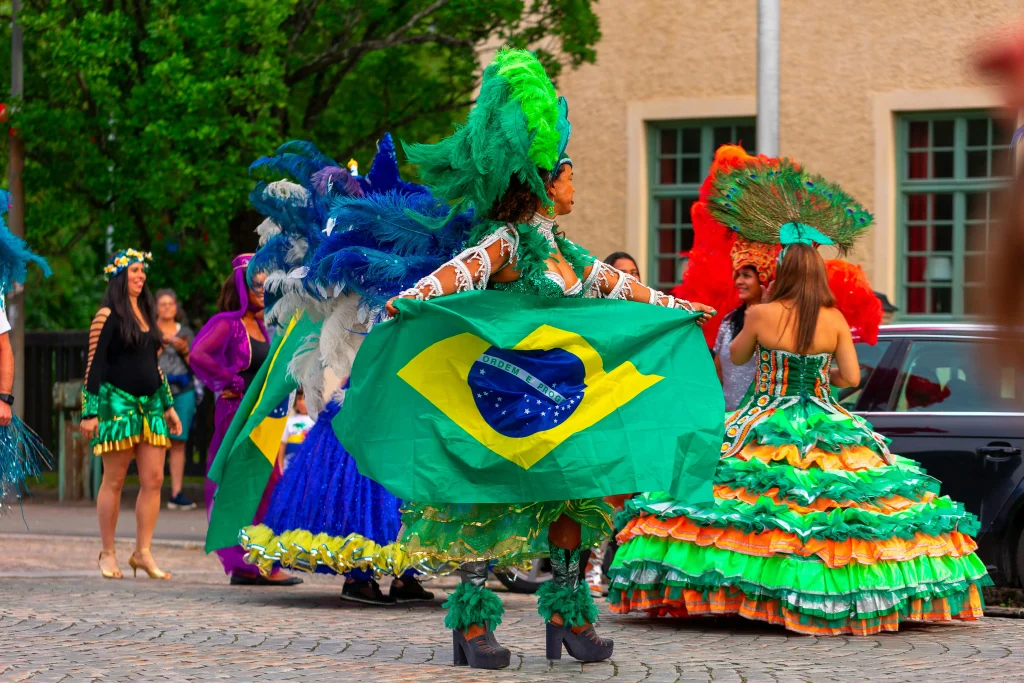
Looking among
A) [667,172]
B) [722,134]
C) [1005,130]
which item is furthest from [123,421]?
[722,134]

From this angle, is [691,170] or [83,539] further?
[691,170]

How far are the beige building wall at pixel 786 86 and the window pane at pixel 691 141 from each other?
0.37 meters

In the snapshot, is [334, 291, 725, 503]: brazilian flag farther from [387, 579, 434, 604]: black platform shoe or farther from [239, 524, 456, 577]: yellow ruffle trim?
[387, 579, 434, 604]: black platform shoe

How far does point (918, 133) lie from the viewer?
16.1 meters

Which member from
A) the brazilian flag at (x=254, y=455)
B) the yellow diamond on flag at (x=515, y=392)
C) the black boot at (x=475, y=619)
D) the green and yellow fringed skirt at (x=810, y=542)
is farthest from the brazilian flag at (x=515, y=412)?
the brazilian flag at (x=254, y=455)

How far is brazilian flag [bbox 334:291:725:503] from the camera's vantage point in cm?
587

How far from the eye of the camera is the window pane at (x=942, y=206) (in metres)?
16.0

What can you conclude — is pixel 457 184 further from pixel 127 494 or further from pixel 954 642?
pixel 127 494

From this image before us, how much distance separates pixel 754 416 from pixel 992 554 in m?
1.88

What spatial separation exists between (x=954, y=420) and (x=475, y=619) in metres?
3.80

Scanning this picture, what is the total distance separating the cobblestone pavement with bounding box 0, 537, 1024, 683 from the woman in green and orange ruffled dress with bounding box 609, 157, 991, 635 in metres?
0.15

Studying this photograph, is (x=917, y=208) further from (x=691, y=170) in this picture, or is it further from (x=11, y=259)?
(x=11, y=259)

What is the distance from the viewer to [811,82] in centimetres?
Result: 1625

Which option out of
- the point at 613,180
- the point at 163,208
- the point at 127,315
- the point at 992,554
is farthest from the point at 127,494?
the point at 992,554
